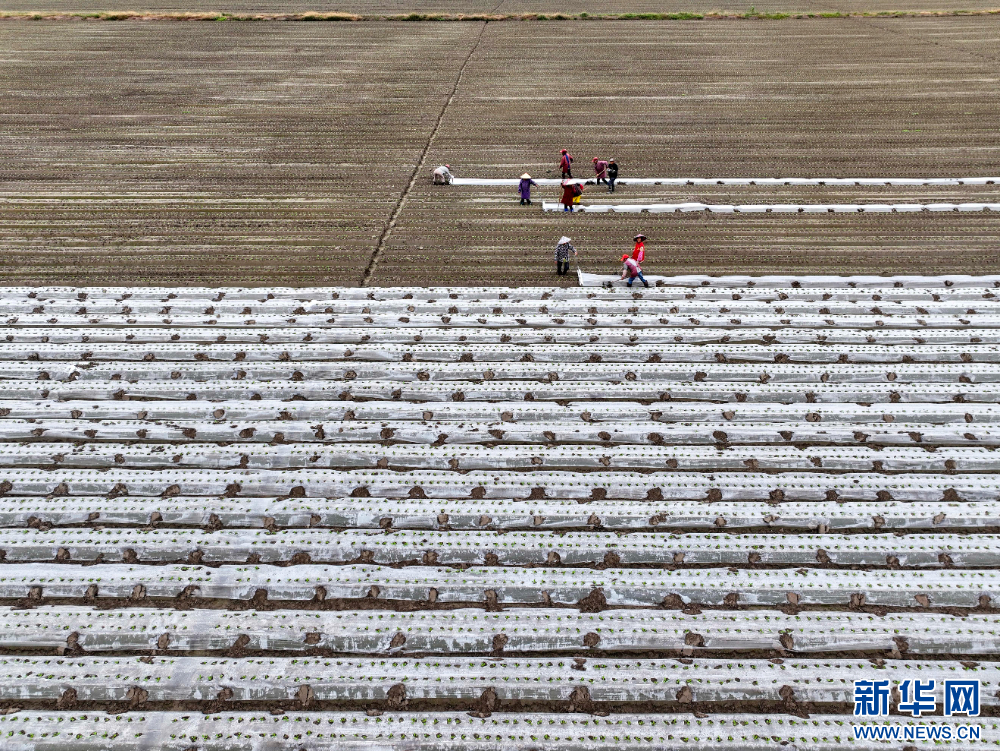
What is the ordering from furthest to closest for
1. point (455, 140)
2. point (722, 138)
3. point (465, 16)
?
point (465, 16)
point (455, 140)
point (722, 138)

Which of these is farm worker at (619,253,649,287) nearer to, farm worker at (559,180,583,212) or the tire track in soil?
farm worker at (559,180,583,212)

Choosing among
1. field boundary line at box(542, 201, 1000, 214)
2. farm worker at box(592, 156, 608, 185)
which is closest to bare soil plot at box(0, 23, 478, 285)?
farm worker at box(592, 156, 608, 185)

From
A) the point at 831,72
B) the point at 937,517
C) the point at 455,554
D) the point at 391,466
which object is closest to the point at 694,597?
the point at 455,554

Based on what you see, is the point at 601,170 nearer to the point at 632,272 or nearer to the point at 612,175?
the point at 612,175

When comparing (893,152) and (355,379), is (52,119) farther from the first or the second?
(893,152)

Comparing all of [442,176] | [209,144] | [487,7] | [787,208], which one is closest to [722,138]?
[787,208]
